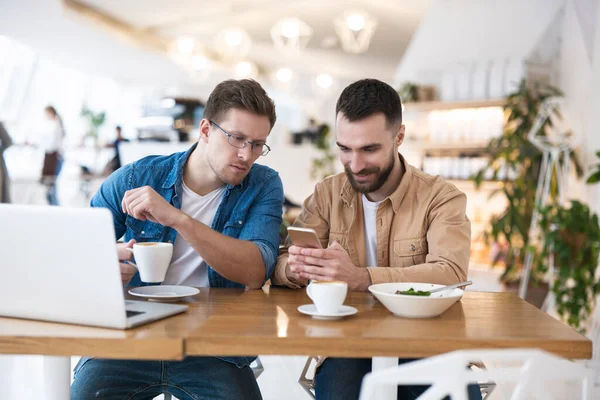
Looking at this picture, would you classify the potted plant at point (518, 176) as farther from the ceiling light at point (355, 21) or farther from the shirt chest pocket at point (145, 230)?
the ceiling light at point (355, 21)

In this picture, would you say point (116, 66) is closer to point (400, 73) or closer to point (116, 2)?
point (116, 2)

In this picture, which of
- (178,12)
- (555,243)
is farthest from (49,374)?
(178,12)

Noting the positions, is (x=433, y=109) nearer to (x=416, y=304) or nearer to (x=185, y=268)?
(x=185, y=268)

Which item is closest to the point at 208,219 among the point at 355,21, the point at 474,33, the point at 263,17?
the point at 474,33

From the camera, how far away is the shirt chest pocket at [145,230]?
6.33 feet

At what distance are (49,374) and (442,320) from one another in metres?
0.92

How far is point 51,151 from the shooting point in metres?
8.22

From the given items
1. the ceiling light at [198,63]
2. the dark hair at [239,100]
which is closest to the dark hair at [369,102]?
the dark hair at [239,100]

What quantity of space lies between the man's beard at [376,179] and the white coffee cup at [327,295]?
0.67 metres

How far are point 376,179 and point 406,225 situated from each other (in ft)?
0.56

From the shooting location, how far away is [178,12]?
10.6 metres

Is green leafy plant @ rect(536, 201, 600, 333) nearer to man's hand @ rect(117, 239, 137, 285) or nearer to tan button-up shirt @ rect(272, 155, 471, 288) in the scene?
tan button-up shirt @ rect(272, 155, 471, 288)

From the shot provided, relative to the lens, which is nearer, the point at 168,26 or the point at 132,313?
the point at 132,313

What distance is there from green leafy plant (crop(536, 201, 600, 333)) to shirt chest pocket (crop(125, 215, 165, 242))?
273 centimetres
